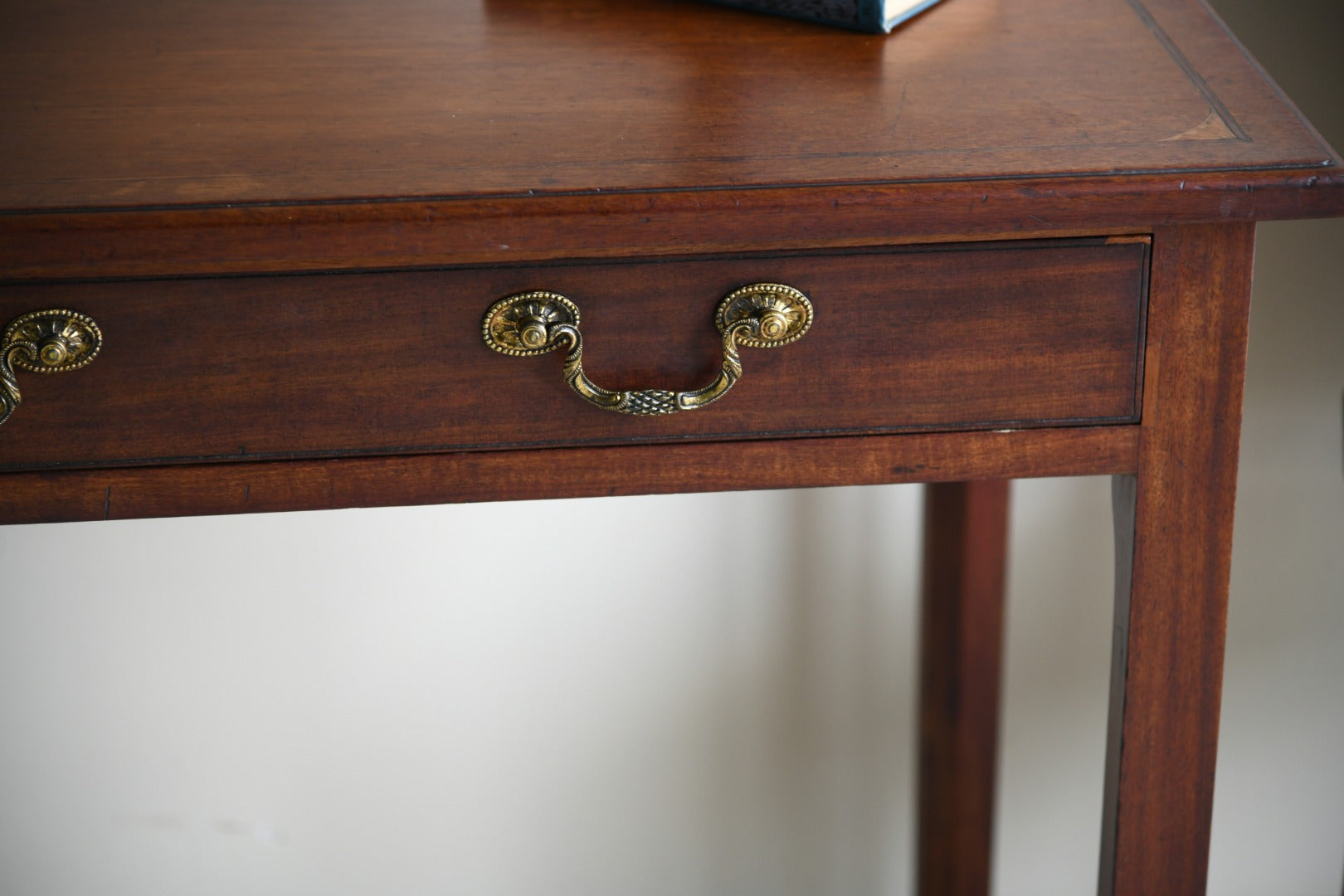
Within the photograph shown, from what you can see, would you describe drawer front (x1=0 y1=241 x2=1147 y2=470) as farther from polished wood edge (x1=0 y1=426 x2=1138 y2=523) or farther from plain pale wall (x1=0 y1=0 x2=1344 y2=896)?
plain pale wall (x1=0 y1=0 x2=1344 y2=896)

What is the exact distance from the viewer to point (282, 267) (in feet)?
1.66

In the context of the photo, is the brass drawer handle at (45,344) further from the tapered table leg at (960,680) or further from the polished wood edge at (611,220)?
the tapered table leg at (960,680)

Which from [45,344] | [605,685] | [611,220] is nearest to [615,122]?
[611,220]

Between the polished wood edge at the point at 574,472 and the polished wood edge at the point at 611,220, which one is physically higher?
the polished wood edge at the point at 611,220

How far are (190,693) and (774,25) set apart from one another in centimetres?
72

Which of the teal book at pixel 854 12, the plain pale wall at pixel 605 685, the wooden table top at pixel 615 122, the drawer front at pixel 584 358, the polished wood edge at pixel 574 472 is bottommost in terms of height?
the plain pale wall at pixel 605 685

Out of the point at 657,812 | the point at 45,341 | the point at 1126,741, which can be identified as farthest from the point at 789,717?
the point at 45,341

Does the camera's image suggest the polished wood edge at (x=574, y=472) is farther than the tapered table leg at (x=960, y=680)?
No

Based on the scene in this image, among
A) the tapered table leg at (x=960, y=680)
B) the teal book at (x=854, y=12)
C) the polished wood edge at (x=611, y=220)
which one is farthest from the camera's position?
the tapered table leg at (x=960, y=680)

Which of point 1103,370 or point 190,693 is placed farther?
point 190,693

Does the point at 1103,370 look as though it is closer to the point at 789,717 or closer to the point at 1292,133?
the point at 1292,133

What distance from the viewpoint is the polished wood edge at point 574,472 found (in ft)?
1.81

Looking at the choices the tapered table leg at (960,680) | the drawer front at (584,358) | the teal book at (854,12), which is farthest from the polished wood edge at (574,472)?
the tapered table leg at (960,680)

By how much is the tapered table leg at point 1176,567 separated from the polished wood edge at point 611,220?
3 cm
